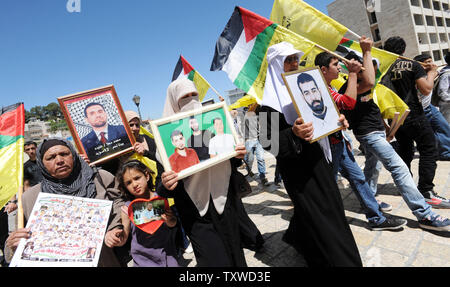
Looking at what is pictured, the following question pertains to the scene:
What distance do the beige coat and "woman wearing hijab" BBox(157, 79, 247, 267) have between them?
0.58 metres

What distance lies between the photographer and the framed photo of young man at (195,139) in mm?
1676

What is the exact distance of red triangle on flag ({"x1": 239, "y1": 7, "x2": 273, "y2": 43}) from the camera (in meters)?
2.98

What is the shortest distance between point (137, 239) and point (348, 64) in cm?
277

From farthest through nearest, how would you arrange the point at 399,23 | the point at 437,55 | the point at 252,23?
the point at 437,55, the point at 399,23, the point at 252,23

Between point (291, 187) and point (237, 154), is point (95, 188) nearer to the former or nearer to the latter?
point (237, 154)

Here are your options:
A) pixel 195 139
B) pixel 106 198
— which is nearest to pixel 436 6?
pixel 195 139

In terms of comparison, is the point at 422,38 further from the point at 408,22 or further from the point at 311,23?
the point at 311,23

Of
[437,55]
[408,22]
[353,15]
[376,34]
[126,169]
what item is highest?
[353,15]

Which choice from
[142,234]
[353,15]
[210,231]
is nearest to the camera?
[210,231]

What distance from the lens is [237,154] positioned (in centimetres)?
183

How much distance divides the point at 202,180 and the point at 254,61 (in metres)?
2.02

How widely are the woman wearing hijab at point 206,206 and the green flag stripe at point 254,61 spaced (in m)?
1.24

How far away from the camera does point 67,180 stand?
6.56 feet

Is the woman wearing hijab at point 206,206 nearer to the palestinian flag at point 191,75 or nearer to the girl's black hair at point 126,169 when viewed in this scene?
the girl's black hair at point 126,169
